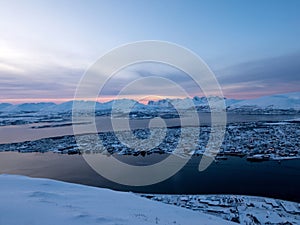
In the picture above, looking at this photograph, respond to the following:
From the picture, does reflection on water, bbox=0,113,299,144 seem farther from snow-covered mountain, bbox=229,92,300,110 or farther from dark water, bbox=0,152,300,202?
snow-covered mountain, bbox=229,92,300,110

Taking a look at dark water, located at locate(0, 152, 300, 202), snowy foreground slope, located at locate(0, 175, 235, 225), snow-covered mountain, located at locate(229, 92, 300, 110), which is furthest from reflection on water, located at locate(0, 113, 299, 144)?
snow-covered mountain, located at locate(229, 92, 300, 110)

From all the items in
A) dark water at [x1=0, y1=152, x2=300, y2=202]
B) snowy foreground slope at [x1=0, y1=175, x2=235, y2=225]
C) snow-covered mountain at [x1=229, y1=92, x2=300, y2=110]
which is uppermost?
snow-covered mountain at [x1=229, y1=92, x2=300, y2=110]

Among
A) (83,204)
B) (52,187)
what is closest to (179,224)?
(83,204)

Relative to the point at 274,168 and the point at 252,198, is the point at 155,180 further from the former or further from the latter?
the point at 274,168

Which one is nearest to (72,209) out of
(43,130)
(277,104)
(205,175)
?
(205,175)

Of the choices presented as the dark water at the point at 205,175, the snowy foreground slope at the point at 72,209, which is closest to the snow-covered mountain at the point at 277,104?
the dark water at the point at 205,175
